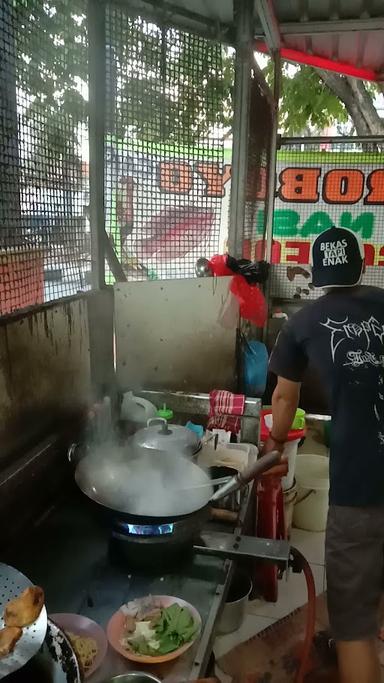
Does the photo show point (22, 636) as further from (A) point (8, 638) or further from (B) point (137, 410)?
(B) point (137, 410)

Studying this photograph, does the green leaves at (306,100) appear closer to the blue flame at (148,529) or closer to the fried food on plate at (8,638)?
the blue flame at (148,529)

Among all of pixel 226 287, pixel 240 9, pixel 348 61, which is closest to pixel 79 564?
pixel 226 287

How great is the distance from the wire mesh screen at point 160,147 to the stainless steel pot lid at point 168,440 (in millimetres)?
827

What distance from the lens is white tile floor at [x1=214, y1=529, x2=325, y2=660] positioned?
7.97 feet

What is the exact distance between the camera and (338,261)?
2023mm

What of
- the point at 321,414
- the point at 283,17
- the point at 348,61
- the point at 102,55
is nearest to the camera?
the point at 102,55

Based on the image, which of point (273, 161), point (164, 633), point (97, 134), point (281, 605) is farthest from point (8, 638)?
point (273, 161)

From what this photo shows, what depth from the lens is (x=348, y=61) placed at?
4285 millimetres

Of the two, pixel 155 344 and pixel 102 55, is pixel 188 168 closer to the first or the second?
pixel 102 55

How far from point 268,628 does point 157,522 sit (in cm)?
135

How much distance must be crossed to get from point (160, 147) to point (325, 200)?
257 cm

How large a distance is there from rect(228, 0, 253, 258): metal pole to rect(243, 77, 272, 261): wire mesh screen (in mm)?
128

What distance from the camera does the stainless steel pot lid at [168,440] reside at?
6.24 ft

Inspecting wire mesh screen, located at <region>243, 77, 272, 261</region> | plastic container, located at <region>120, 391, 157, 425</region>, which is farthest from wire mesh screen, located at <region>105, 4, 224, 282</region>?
plastic container, located at <region>120, 391, 157, 425</region>
